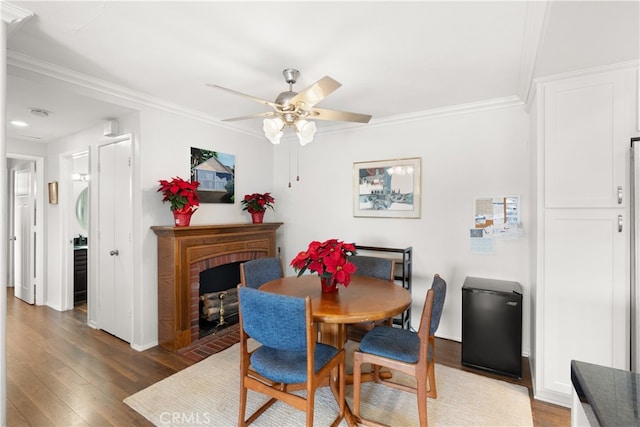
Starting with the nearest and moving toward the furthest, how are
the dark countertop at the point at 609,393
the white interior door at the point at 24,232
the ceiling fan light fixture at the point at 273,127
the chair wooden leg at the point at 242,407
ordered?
1. the dark countertop at the point at 609,393
2. the chair wooden leg at the point at 242,407
3. the ceiling fan light fixture at the point at 273,127
4. the white interior door at the point at 24,232

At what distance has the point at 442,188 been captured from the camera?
3.26 meters

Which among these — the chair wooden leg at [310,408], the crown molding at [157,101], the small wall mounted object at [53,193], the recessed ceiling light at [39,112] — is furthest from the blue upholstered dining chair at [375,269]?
the small wall mounted object at [53,193]

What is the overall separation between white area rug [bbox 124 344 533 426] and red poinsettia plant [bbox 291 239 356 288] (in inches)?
34.8

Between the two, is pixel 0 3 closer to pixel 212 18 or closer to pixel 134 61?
pixel 134 61

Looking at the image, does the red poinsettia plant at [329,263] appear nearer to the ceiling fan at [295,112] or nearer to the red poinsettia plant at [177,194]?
the ceiling fan at [295,112]

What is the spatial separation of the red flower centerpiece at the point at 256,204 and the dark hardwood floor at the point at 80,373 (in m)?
1.80

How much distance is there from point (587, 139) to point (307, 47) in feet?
6.56

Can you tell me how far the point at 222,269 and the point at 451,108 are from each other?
320 cm

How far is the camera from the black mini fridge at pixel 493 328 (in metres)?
2.46

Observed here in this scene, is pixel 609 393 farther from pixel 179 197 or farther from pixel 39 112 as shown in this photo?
pixel 39 112

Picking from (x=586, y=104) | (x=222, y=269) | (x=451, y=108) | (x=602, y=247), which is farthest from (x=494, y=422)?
(x=222, y=269)

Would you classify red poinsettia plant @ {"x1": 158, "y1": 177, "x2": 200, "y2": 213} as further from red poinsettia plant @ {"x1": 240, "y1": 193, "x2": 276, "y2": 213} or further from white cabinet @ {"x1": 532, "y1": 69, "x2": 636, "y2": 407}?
white cabinet @ {"x1": 532, "y1": 69, "x2": 636, "y2": 407}

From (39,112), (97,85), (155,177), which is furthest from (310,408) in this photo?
(39,112)

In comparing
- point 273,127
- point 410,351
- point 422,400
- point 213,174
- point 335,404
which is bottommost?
point 335,404
